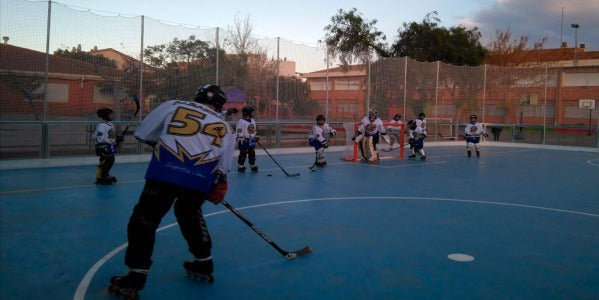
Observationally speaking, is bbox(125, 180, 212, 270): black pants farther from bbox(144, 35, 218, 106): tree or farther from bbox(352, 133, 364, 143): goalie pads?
bbox(352, 133, 364, 143): goalie pads

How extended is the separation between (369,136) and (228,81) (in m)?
4.99

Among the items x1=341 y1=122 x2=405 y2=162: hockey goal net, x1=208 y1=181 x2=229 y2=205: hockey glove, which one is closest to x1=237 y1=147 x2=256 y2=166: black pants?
x1=341 y1=122 x2=405 y2=162: hockey goal net

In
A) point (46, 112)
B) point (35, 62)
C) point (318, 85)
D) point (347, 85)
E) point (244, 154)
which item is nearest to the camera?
point (35, 62)

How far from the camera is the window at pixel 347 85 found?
20.9m

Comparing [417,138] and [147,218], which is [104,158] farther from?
[417,138]

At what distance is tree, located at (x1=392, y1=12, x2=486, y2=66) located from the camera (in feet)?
98.5

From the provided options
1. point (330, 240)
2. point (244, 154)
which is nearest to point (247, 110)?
point (244, 154)

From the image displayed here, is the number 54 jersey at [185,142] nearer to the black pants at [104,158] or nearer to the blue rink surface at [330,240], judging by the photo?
the blue rink surface at [330,240]

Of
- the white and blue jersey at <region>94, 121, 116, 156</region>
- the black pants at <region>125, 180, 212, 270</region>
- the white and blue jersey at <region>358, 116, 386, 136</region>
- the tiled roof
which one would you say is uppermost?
the tiled roof

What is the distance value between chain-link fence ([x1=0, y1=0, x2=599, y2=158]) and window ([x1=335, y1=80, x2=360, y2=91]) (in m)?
0.04

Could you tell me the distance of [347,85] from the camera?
2162 cm

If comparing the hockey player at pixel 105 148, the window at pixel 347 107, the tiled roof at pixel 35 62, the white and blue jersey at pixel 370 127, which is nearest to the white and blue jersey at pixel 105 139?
the hockey player at pixel 105 148

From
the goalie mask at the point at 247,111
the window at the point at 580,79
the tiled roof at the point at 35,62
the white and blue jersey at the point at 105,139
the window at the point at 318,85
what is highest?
the window at the point at 580,79

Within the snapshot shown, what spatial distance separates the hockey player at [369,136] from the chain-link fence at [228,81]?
341 centimetres
